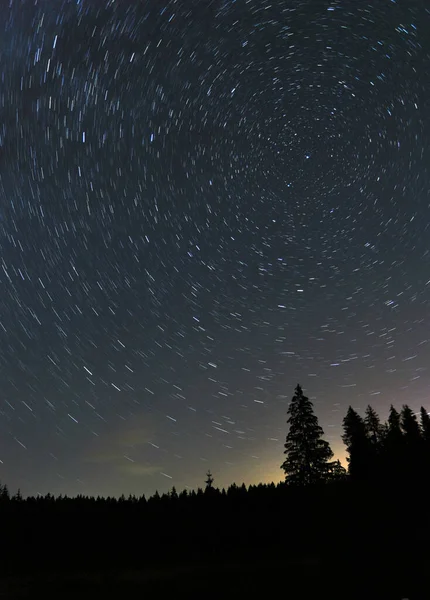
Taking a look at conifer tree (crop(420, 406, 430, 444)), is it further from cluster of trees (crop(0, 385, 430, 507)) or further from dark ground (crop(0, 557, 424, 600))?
dark ground (crop(0, 557, 424, 600))

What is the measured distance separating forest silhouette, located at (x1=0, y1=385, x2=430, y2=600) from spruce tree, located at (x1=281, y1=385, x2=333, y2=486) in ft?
0.28

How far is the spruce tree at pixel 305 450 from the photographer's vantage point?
35.8 m

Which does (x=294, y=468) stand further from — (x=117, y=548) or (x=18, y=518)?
(x=18, y=518)

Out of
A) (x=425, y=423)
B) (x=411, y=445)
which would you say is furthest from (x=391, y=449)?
(x=425, y=423)

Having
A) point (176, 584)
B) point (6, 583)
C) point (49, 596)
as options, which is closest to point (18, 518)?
point (6, 583)

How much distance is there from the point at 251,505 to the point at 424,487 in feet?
41.0

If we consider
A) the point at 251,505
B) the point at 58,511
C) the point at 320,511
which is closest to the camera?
the point at 320,511

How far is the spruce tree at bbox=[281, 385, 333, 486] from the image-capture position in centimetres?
3581

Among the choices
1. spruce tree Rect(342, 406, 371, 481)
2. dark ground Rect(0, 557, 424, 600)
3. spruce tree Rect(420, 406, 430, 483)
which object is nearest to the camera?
dark ground Rect(0, 557, 424, 600)

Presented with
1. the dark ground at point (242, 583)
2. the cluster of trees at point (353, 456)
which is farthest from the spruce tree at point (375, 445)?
the dark ground at point (242, 583)

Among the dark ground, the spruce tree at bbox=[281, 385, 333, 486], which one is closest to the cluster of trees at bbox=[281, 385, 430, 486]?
the spruce tree at bbox=[281, 385, 333, 486]

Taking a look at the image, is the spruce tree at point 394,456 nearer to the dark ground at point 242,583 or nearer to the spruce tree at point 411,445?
the spruce tree at point 411,445

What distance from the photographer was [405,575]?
53.6ft

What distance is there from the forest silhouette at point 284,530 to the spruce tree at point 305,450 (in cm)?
8
